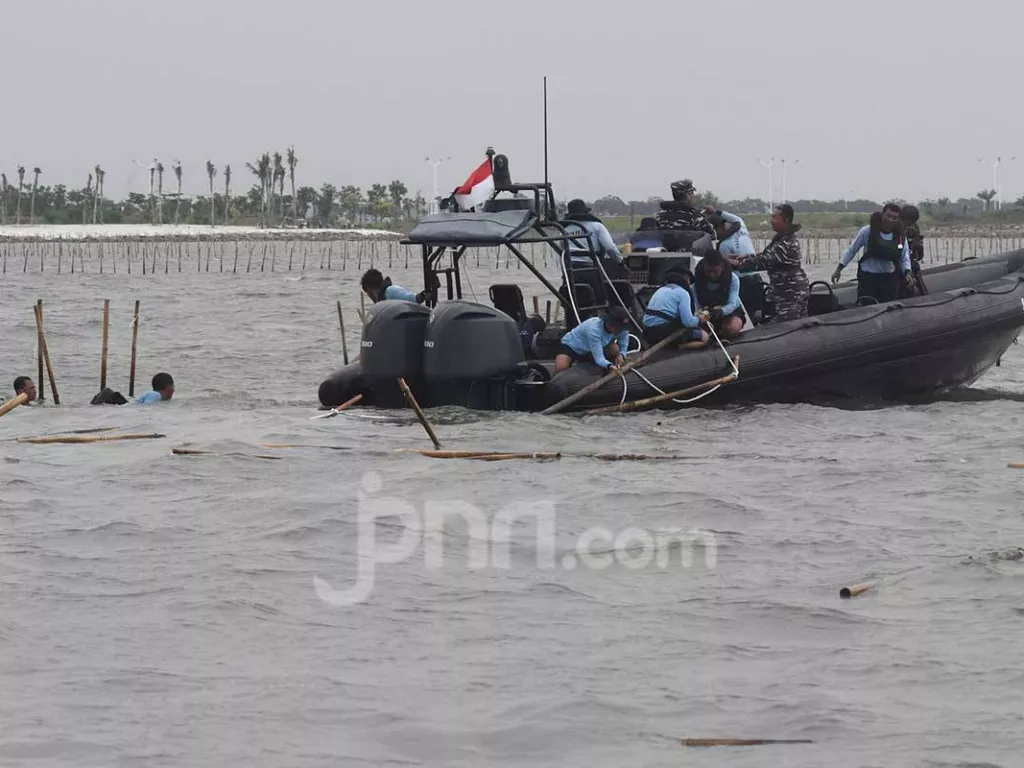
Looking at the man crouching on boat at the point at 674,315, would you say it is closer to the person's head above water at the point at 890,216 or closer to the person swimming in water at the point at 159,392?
the person's head above water at the point at 890,216

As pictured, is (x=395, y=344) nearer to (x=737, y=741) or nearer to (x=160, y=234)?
(x=737, y=741)

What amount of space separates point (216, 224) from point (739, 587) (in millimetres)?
153657

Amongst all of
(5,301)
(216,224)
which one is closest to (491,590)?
(5,301)

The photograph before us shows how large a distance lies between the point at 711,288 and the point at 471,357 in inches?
93.3

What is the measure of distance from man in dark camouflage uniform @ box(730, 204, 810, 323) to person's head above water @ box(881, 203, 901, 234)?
2.92 feet

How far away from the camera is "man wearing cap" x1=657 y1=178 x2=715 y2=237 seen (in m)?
14.4

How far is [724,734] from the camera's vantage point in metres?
5.85

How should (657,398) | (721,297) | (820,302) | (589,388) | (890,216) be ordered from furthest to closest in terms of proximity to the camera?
1. (820,302)
2. (890,216)
3. (721,297)
4. (657,398)
5. (589,388)

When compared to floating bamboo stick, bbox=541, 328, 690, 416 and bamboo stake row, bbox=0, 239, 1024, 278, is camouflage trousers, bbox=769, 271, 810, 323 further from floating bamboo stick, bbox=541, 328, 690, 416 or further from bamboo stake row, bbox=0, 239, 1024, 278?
bamboo stake row, bbox=0, 239, 1024, 278

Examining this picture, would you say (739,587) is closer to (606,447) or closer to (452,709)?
(452,709)

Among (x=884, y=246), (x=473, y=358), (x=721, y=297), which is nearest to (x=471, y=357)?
(x=473, y=358)

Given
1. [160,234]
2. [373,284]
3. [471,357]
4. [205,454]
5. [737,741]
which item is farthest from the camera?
[160,234]

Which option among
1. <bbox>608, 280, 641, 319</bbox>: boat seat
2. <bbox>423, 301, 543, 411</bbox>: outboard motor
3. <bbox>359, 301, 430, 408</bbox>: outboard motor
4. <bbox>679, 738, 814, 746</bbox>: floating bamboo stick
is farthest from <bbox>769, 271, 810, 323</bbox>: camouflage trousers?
<bbox>679, 738, 814, 746</bbox>: floating bamboo stick

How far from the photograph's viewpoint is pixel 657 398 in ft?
43.0
